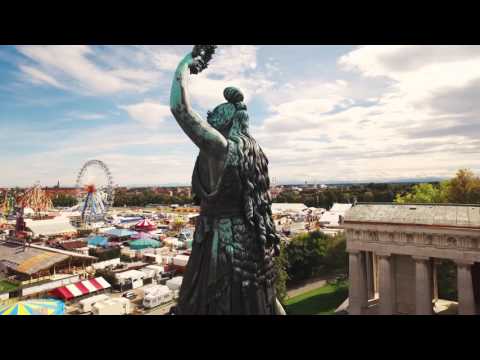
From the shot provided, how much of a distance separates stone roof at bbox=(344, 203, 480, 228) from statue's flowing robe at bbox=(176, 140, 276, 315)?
1606 centimetres

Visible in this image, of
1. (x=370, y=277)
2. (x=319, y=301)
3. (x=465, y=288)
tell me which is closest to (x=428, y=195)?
(x=370, y=277)

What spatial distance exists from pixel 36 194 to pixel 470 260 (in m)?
73.3

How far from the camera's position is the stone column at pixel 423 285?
1826cm

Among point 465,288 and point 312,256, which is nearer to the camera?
point 465,288

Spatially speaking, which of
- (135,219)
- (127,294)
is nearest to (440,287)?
(127,294)

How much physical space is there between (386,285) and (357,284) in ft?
5.90

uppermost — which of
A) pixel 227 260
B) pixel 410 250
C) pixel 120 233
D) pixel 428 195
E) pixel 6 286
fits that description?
pixel 428 195

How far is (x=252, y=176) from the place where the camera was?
551 cm

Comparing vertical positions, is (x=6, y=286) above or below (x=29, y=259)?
below

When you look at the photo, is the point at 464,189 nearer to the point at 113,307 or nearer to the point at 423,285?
the point at 423,285

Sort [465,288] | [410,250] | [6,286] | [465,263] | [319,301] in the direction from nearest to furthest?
[465,263]
[465,288]
[410,250]
[319,301]
[6,286]

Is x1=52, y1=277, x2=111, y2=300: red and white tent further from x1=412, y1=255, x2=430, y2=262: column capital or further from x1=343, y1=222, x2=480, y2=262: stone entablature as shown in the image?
x1=412, y1=255, x2=430, y2=262: column capital

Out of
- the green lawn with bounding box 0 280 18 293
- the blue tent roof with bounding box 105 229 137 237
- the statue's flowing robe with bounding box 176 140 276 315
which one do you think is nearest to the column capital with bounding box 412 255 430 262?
the statue's flowing robe with bounding box 176 140 276 315

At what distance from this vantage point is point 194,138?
518cm
